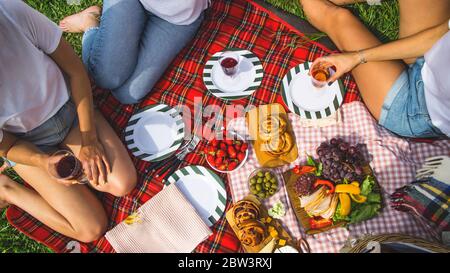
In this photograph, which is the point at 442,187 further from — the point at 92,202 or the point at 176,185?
the point at 92,202

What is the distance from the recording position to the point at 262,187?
Result: 265 cm

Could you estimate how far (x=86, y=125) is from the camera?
2635 millimetres

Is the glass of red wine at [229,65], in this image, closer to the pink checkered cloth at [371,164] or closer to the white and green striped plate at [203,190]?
the pink checkered cloth at [371,164]

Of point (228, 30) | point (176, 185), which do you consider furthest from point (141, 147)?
point (228, 30)

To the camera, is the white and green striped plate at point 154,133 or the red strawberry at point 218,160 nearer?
the red strawberry at point 218,160

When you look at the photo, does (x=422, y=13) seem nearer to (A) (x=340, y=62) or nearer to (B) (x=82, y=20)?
(A) (x=340, y=62)

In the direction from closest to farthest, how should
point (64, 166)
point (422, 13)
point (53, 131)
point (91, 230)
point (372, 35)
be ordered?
point (64, 166) → point (422, 13) → point (53, 131) → point (91, 230) → point (372, 35)

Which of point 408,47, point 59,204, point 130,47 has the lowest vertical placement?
point 59,204

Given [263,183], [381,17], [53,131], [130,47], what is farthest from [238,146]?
[381,17]

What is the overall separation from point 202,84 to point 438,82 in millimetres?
1801

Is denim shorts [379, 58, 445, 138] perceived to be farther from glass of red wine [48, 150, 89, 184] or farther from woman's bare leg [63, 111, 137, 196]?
glass of red wine [48, 150, 89, 184]

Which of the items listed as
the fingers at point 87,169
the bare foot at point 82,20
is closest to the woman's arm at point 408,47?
the fingers at point 87,169

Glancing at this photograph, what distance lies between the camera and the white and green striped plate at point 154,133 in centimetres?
286

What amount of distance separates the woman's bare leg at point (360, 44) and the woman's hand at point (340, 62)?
102mm
